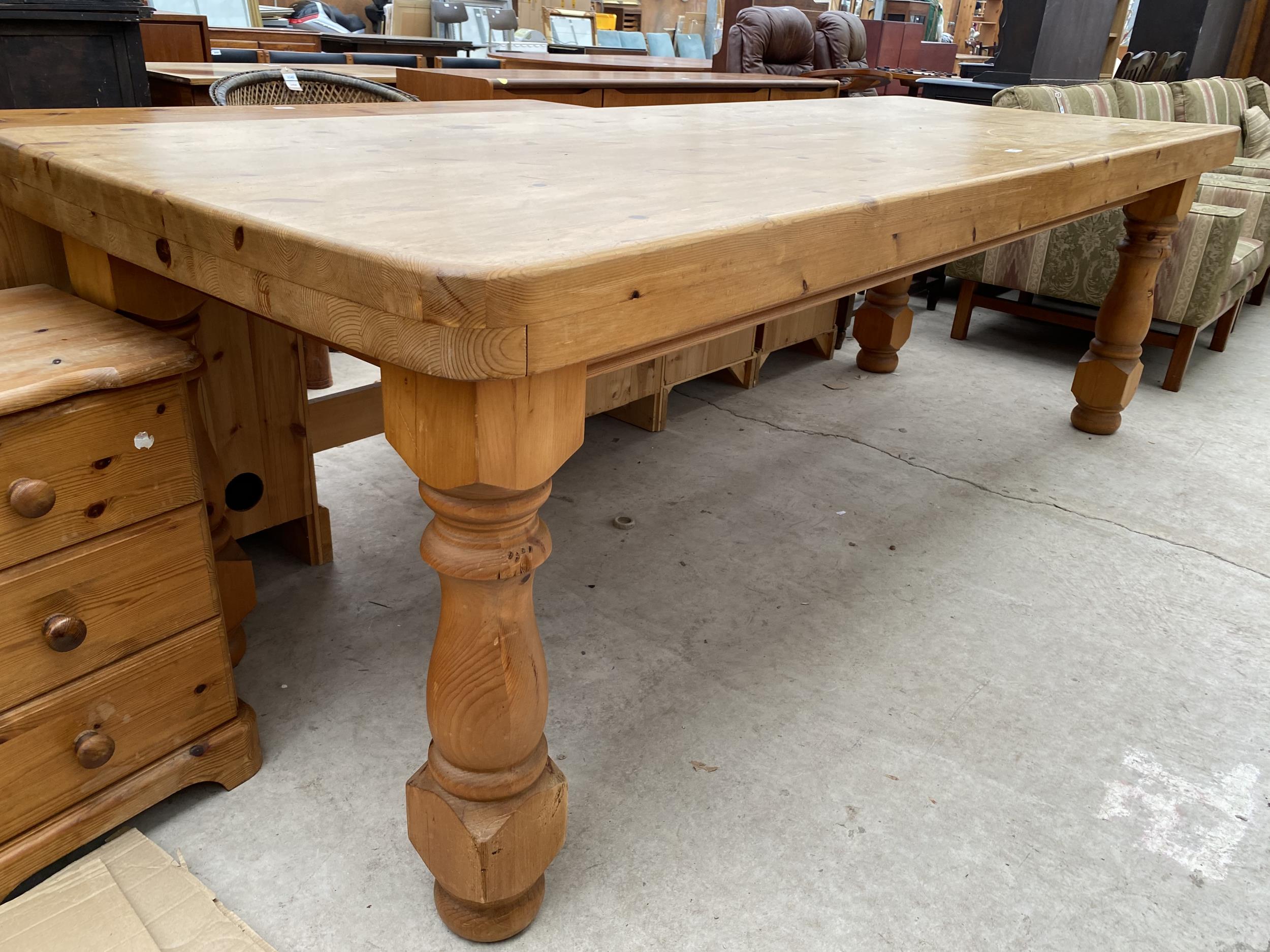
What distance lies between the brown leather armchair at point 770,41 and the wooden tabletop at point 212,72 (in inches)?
89.8

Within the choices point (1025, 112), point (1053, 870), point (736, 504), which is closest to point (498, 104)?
point (736, 504)

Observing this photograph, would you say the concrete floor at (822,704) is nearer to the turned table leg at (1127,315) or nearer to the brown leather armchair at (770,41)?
the turned table leg at (1127,315)

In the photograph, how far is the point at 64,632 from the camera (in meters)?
0.91

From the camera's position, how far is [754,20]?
4938 millimetres

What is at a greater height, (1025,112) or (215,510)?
→ (1025,112)

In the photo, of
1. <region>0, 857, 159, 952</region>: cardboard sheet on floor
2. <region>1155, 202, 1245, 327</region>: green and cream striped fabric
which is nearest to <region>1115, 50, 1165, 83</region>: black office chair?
<region>1155, 202, 1245, 327</region>: green and cream striped fabric

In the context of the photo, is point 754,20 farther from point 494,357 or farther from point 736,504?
point 494,357

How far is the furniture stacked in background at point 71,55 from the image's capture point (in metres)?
1.80

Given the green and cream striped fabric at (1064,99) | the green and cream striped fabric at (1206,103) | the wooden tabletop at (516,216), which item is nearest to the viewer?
the wooden tabletop at (516,216)

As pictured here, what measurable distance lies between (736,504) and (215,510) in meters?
1.08

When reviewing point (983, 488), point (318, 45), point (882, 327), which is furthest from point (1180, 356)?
point (318, 45)

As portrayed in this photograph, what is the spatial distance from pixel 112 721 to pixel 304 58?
4.28m

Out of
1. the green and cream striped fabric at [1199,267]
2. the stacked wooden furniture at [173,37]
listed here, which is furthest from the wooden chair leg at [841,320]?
the stacked wooden furniture at [173,37]

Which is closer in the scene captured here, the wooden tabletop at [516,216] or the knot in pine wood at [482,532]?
the wooden tabletop at [516,216]
